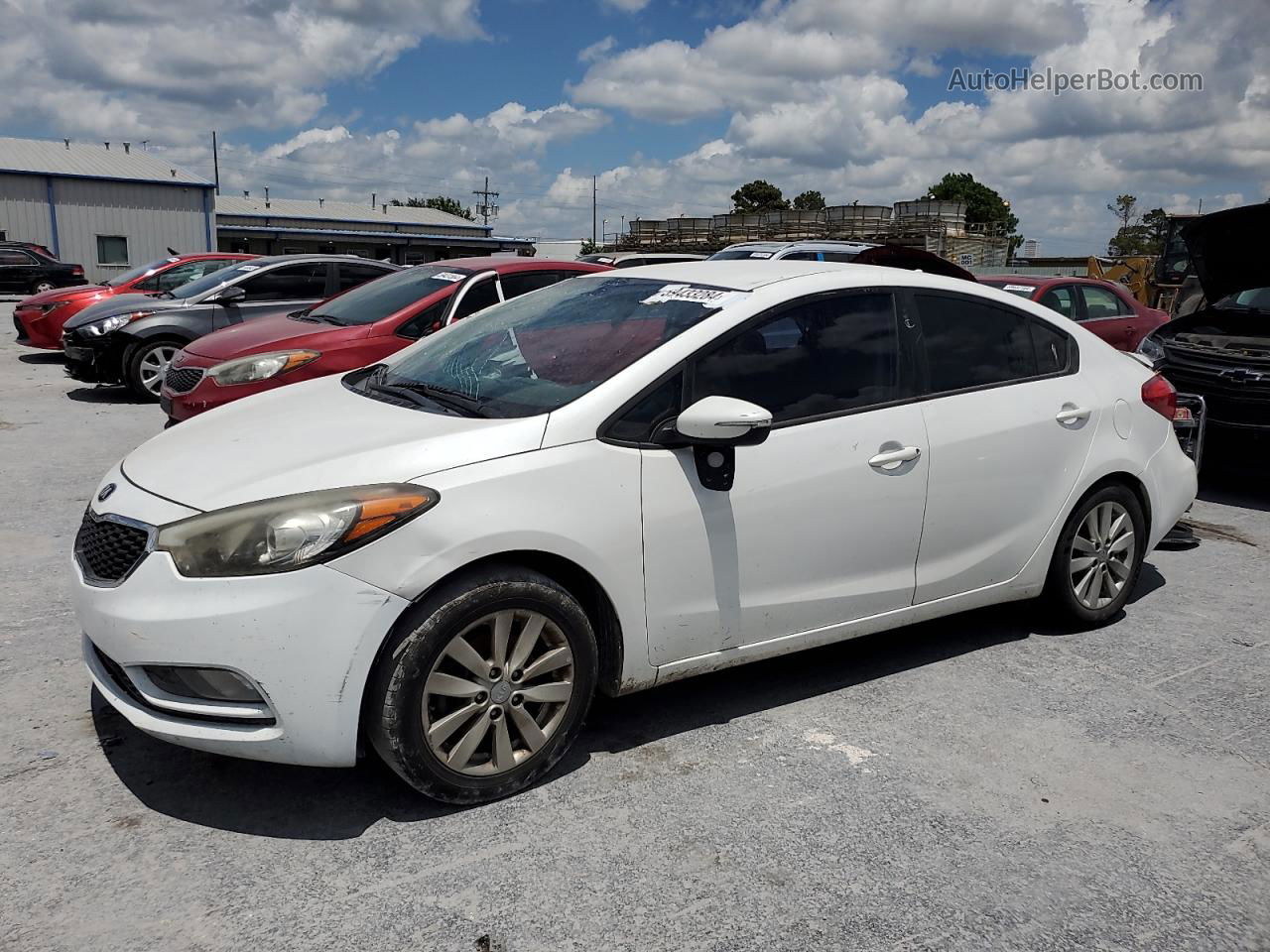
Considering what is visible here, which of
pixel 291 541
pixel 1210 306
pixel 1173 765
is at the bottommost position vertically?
pixel 1173 765

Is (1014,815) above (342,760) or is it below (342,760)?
below

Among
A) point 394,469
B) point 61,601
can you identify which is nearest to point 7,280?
point 61,601

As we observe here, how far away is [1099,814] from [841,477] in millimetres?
1333

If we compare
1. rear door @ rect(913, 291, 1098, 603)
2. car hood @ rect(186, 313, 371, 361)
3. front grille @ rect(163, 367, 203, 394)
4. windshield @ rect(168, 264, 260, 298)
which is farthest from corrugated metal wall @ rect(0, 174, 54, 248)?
rear door @ rect(913, 291, 1098, 603)

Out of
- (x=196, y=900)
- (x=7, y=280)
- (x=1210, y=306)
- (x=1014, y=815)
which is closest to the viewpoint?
(x=196, y=900)

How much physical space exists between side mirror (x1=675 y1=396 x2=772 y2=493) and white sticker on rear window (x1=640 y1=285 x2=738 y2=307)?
48 cm

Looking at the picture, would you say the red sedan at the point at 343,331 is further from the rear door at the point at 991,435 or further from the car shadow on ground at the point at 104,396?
the rear door at the point at 991,435

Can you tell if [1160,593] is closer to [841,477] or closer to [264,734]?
[841,477]

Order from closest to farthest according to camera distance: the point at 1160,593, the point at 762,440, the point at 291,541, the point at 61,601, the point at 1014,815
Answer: the point at 291,541 < the point at 1014,815 < the point at 762,440 < the point at 61,601 < the point at 1160,593

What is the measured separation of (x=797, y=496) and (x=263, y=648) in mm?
1785

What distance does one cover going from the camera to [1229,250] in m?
7.61

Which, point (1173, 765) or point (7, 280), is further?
point (7, 280)

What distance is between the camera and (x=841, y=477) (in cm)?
371

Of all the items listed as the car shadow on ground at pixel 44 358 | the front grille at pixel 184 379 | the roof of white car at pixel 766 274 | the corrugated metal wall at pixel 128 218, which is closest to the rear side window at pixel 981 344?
the roof of white car at pixel 766 274
